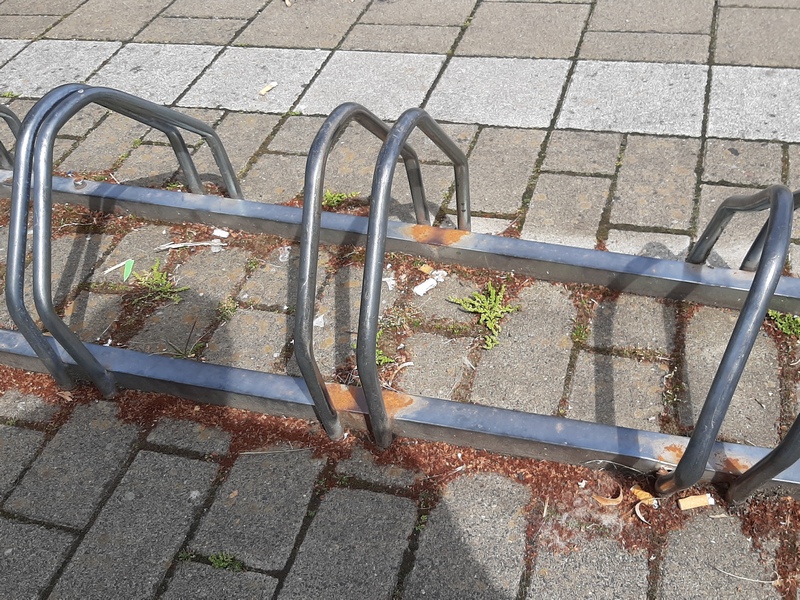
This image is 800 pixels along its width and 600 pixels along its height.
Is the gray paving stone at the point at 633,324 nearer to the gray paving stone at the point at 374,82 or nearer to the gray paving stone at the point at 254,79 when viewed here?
the gray paving stone at the point at 374,82

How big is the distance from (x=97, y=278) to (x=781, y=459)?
2538 millimetres

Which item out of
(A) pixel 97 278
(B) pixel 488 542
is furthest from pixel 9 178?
(B) pixel 488 542

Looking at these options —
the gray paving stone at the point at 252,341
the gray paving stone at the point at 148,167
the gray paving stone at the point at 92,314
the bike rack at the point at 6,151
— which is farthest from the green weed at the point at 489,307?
the bike rack at the point at 6,151

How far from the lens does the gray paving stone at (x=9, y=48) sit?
4.53 metres

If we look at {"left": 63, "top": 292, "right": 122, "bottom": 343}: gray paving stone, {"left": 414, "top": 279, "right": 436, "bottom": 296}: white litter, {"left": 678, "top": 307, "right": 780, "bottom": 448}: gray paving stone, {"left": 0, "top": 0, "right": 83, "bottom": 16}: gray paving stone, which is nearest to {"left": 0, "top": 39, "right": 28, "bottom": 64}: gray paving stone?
{"left": 0, "top": 0, "right": 83, "bottom": 16}: gray paving stone

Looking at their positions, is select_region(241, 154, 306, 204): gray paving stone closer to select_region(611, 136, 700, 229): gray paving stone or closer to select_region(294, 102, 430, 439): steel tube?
select_region(294, 102, 430, 439): steel tube

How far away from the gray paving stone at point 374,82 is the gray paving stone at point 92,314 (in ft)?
5.15

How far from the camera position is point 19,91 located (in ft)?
13.7

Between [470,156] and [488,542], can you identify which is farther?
[470,156]

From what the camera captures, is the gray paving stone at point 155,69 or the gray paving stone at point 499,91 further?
the gray paving stone at point 155,69

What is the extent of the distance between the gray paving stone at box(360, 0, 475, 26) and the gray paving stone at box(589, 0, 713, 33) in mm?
834

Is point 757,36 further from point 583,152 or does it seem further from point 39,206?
point 39,206

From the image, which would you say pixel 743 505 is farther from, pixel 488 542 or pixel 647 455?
pixel 488 542

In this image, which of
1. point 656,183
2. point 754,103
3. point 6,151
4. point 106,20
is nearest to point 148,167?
point 6,151
